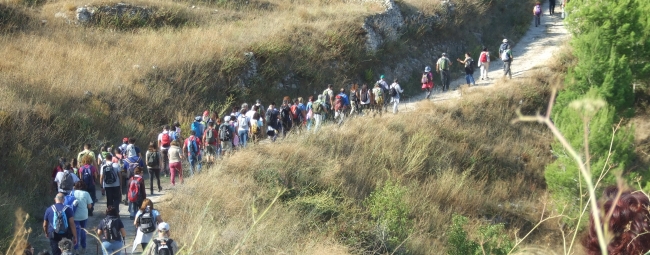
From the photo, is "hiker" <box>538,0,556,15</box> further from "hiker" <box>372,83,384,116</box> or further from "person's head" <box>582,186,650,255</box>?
"person's head" <box>582,186,650,255</box>

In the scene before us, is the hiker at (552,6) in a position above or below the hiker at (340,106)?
above

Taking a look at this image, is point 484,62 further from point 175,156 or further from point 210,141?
point 175,156

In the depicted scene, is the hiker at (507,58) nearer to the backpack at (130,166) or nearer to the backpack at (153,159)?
the backpack at (153,159)

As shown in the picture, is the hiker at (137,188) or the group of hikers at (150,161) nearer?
the group of hikers at (150,161)

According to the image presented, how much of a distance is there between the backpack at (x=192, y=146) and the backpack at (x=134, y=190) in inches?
117

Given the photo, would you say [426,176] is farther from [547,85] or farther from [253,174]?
[547,85]

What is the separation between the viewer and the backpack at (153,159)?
14828 mm

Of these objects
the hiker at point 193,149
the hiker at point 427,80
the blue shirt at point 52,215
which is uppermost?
the blue shirt at point 52,215

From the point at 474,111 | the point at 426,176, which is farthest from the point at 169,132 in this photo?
the point at 474,111

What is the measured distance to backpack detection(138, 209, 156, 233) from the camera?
35.2ft

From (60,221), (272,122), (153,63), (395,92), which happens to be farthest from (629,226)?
(395,92)

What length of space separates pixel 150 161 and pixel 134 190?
202 cm

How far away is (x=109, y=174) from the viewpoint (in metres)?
13.1

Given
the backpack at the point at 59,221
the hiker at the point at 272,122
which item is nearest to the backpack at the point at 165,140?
the hiker at the point at 272,122
